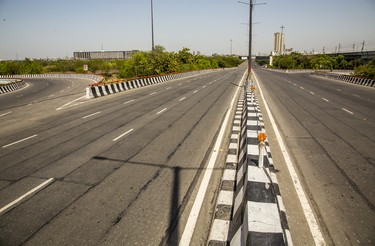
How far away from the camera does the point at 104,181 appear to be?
586 cm

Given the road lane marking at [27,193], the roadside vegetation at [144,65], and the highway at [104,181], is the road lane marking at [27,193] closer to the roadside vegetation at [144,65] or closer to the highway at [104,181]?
the highway at [104,181]

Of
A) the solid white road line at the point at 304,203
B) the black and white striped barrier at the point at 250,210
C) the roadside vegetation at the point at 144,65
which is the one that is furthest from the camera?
the roadside vegetation at the point at 144,65

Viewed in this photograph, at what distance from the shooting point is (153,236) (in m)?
3.98

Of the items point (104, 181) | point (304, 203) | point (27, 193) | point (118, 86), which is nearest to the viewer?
point (304, 203)

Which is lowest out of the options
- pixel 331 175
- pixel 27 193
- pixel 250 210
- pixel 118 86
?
pixel 27 193

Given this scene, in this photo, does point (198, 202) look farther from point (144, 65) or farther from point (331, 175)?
point (144, 65)

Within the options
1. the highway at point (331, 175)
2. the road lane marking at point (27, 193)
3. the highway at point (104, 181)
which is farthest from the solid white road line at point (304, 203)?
the road lane marking at point (27, 193)

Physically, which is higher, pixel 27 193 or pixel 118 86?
pixel 118 86

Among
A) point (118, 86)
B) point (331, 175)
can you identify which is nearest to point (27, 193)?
point (331, 175)

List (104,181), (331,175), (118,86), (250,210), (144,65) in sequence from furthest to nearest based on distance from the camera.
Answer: (144,65) < (118,86) < (331,175) < (104,181) < (250,210)

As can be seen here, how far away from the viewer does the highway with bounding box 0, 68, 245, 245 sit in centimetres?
414

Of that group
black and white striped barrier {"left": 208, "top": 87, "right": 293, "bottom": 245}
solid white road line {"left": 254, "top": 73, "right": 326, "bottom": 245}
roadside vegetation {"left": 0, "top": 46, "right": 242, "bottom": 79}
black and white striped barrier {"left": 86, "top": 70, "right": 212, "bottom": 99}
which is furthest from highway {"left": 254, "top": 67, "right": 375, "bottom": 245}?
roadside vegetation {"left": 0, "top": 46, "right": 242, "bottom": 79}

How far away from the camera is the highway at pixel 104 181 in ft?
13.6

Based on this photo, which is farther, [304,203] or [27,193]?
[27,193]
